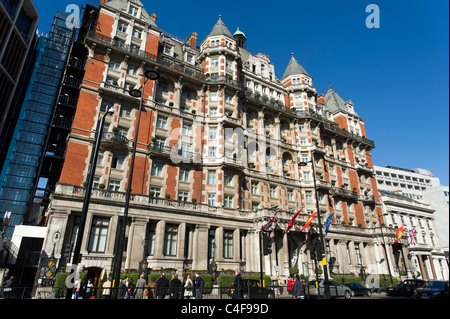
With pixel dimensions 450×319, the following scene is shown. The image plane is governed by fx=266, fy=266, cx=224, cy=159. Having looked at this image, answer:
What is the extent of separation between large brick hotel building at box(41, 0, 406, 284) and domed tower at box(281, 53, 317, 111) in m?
0.22

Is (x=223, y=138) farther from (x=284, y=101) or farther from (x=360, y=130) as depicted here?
(x=360, y=130)

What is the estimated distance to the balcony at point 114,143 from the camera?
29.6 m

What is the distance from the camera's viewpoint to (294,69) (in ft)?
176

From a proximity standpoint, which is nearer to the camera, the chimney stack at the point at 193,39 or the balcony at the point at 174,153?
the balcony at the point at 174,153

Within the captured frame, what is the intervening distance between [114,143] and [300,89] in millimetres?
35725

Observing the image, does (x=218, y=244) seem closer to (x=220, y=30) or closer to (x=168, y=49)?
(x=168, y=49)

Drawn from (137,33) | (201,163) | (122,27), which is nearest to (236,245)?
(201,163)

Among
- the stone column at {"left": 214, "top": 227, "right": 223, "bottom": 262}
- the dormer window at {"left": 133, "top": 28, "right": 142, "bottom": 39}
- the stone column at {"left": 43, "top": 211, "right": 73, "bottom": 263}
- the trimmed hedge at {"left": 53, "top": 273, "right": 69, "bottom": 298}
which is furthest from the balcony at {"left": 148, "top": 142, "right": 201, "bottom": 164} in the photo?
the dormer window at {"left": 133, "top": 28, "right": 142, "bottom": 39}

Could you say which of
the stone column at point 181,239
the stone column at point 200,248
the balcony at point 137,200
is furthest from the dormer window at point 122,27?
the stone column at point 200,248

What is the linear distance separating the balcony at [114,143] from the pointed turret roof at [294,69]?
1426 inches

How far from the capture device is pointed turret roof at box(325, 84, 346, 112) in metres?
60.4

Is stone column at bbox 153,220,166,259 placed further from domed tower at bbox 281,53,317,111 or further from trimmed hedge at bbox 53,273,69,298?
domed tower at bbox 281,53,317,111

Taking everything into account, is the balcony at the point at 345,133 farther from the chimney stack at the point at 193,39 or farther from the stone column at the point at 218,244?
the stone column at the point at 218,244

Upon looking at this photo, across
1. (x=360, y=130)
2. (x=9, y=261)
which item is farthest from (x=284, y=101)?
(x=9, y=261)
